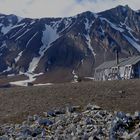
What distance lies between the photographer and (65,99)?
34219 millimetres

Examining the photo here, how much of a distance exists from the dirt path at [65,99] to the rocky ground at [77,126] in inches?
114

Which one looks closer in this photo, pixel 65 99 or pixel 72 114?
pixel 72 114

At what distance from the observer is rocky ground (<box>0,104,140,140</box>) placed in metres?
21.0

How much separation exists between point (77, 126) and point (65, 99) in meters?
11.1

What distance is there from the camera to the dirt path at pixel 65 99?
98.4ft

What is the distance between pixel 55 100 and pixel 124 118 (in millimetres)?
12320

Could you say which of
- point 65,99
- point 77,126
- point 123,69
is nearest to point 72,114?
point 77,126

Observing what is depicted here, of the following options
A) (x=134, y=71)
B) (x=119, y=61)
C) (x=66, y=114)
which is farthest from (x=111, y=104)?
(x=119, y=61)

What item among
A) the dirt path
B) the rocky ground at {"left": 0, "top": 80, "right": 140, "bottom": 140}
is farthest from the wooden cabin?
the rocky ground at {"left": 0, "top": 80, "right": 140, "bottom": 140}

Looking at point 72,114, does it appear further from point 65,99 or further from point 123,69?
point 123,69

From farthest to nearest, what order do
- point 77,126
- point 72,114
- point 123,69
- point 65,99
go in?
1. point 123,69
2. point 65,99
3. point 72,114
4. point 77,126

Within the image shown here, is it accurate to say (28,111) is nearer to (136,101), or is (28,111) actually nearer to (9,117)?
(9,117)

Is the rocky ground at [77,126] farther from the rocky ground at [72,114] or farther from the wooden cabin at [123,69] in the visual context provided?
the wooden cabin at [123,69]

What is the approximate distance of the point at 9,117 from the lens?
99.4 ft
